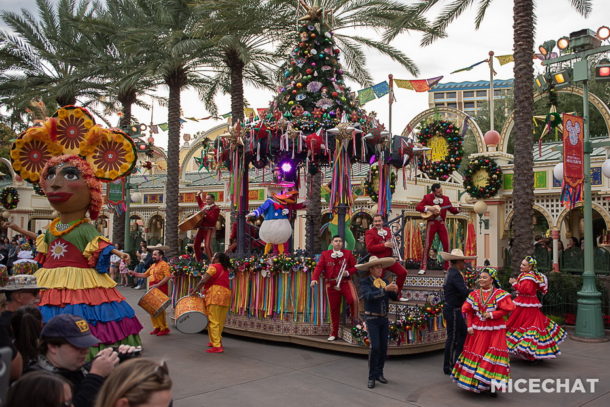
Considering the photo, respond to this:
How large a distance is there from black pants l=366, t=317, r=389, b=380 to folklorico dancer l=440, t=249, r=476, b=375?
1.02 meters

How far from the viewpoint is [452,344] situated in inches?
289

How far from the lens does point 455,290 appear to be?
23.9 ft

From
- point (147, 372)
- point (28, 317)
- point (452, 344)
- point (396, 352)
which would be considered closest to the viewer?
point (147, 372)

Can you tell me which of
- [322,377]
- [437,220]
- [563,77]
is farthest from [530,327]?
[563,77]

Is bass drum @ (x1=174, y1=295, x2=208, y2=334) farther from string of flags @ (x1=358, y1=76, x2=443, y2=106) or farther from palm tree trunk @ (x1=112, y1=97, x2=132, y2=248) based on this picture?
palm tree trunk @ (x1=112, y1=97, x2=132, y2=248)

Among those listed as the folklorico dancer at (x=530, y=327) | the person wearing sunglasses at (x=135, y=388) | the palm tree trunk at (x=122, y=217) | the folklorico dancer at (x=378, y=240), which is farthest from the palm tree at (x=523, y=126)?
the palm tree trunk at (x=122, y=217)

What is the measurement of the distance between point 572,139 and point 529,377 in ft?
17.7

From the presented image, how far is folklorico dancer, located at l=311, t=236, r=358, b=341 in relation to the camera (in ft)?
27.6

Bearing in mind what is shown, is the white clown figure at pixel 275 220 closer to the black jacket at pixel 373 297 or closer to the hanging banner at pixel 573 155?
the black jacket at pixel 373 297

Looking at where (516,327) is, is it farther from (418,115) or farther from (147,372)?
(418,115)

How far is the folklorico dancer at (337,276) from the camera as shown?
27.6 feet

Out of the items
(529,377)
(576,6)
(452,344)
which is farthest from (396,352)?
(576,6)

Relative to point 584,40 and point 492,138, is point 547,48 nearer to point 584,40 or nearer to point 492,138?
point 584,40

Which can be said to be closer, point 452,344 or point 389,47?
point 452,344
